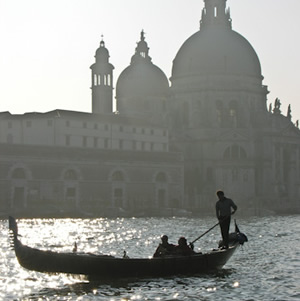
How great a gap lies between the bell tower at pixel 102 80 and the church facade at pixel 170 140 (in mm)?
131

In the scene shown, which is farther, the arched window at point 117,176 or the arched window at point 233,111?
the arched window at point 233,111

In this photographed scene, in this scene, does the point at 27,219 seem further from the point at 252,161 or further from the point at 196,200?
the point at 252,161

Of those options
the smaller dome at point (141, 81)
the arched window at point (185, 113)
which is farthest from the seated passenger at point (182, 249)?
the smaller dome at point (141, 81)

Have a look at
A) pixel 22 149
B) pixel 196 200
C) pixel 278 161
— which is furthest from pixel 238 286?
pixel 278 161

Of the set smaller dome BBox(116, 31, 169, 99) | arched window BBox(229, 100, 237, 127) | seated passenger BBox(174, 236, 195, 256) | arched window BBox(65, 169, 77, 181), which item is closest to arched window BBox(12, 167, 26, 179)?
arched window BBox(65, 169, 77, 181)

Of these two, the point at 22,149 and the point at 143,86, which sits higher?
the point at 143,86

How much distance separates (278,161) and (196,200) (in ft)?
44.5

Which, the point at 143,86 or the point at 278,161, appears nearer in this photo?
the point at 278,161

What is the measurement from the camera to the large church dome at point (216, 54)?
100750mm

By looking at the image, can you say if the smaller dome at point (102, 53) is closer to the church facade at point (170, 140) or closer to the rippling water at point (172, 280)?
the church facade at point (170, 140)

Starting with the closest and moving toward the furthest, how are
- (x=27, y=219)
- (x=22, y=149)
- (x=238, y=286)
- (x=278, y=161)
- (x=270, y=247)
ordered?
1. (x=238, y=286)
2. (x=270, y=247)
3. (x=27, y=219)
4. (x=22, y=149)
5. (x=278, y=161)

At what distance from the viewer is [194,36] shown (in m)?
104

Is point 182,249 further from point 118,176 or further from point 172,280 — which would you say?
point 118,176

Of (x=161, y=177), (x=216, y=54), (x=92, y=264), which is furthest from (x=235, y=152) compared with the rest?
(x=92, y=264)
